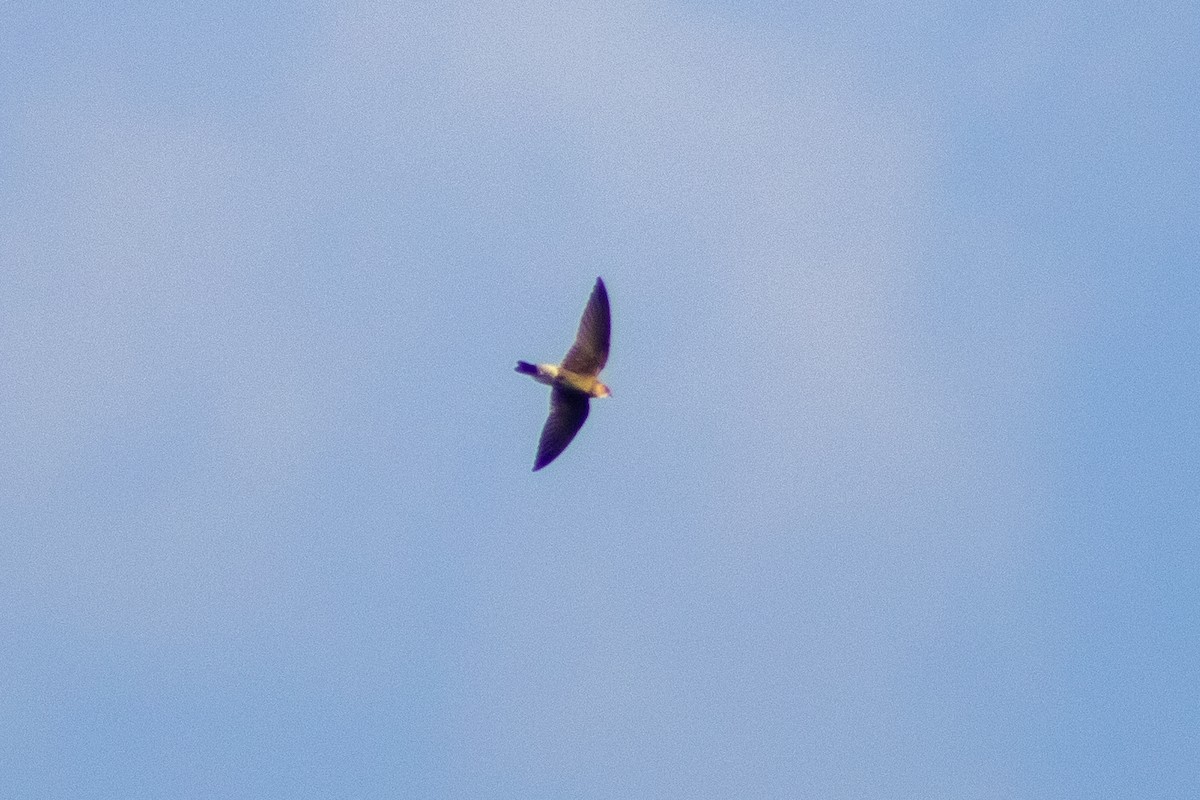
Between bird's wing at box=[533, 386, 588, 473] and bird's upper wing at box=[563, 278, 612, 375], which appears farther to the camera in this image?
bird's wing at box=[533, 386, 588, 473]

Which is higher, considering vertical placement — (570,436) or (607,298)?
(607,298)

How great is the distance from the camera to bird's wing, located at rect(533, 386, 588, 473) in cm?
3117

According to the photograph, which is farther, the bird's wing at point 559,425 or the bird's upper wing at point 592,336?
the bird's wing at point 559,425

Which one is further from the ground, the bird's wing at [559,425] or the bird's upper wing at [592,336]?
the bird's upper wing at [592,336]

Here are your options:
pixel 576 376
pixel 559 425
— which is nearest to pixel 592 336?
pixel 576 376

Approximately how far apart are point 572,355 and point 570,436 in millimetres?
1632

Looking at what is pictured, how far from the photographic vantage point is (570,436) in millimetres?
31438

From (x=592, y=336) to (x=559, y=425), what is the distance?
5.87 ft

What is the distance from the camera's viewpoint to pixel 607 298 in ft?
99.9

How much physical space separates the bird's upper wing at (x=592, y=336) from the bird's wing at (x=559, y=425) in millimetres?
761

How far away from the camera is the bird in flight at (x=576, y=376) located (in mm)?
30375

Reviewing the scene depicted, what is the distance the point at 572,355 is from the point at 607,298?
3.50 feet

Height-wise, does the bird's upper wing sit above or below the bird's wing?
above

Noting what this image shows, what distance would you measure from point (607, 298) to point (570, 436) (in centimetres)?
251
